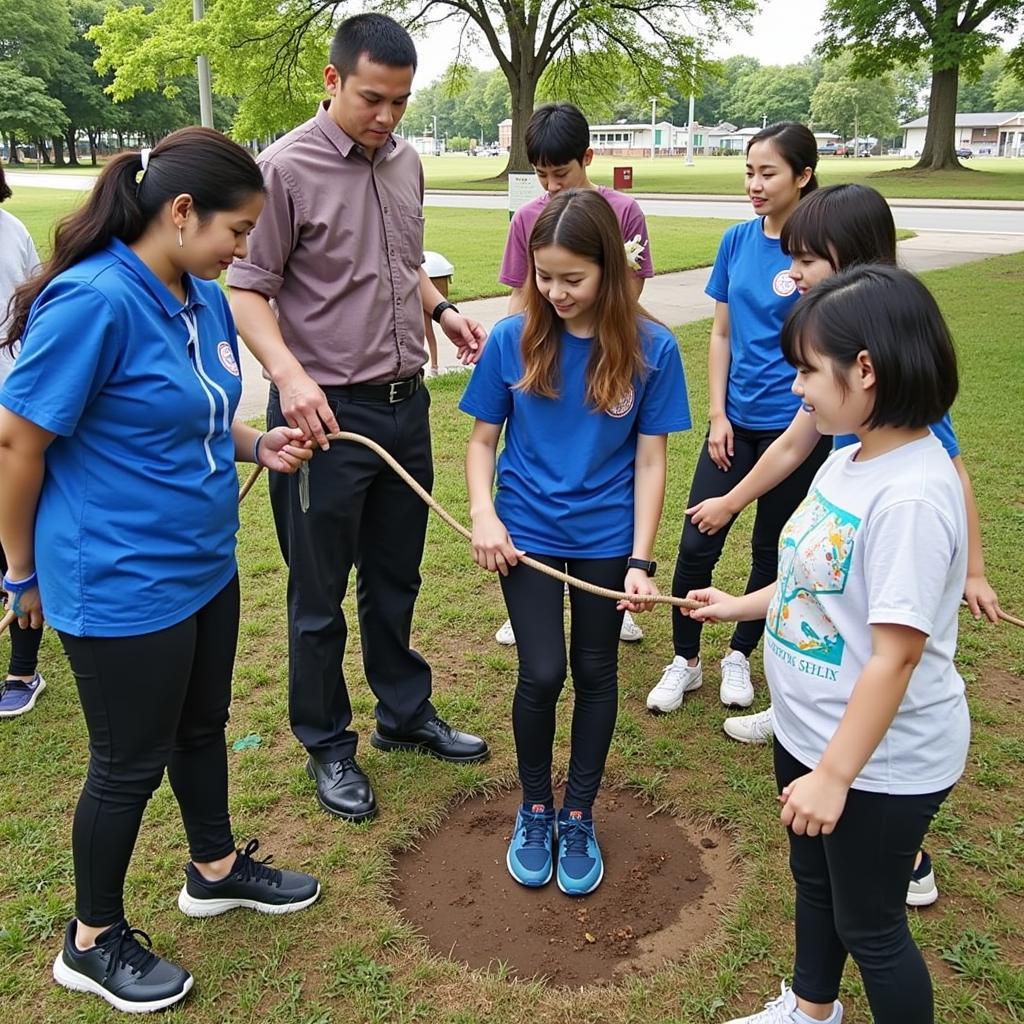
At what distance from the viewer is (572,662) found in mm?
2688

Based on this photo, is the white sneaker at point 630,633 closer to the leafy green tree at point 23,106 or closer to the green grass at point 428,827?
the green grass at point 428,827

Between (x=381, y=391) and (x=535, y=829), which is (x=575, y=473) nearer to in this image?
(x=381, y=391)

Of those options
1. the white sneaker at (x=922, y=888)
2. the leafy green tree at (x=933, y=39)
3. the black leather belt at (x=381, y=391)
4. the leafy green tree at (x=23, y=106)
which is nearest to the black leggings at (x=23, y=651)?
the black leather belt at (x=381, y=391)

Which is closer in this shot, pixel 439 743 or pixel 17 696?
pixel 439 743

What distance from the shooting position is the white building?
3804 inches

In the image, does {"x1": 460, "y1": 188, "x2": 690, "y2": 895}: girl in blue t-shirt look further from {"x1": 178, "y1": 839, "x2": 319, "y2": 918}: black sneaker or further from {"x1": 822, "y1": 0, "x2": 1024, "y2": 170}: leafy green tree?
{"x1": 822, "y1": 0, "x2": 1024, "y2": 170}: leafy green tree

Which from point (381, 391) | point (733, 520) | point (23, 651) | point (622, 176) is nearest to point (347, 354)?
point (381, 391)

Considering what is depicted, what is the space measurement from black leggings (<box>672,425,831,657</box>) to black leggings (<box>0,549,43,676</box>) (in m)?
2.44

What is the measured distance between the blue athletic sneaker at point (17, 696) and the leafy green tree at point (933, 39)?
3727 cm

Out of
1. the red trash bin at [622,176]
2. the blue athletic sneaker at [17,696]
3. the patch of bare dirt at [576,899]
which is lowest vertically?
the patch of bare dirt at [576,899]

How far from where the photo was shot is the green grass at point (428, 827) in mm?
2352

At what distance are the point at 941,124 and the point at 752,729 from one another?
37.6 meters

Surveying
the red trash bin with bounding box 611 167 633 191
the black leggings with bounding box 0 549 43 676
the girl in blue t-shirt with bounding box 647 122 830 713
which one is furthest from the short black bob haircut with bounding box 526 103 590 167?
the red trash bin with bounding box 611 167 633 191

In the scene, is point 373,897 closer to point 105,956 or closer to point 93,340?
point 105,956
